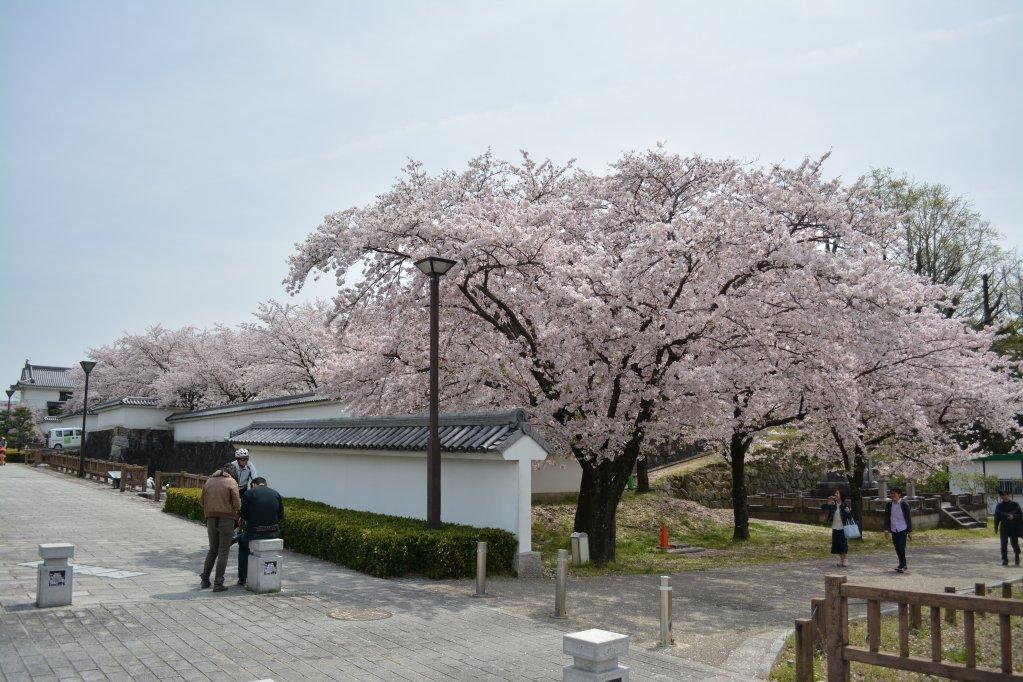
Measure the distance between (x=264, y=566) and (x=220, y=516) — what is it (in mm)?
984

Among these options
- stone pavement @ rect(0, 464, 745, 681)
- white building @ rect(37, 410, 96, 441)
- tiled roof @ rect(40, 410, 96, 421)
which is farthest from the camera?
white building @ rect(37, 410, 96, 441)

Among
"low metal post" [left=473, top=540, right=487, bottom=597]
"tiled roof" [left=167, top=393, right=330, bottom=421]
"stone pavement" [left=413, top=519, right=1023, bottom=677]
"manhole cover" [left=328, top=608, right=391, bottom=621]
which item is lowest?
"stone pavement" [left=413, top=519, right=1023, bottom=677]

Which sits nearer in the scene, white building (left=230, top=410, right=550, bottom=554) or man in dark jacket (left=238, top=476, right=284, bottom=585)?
man in dark jacket (left=238, top=476, right=284, bottom=585)

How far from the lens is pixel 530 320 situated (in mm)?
15648

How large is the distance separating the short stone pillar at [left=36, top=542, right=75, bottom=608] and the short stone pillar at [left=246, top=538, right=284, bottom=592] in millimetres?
2304

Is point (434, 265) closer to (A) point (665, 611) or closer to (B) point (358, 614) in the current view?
(B) point (358, 614)

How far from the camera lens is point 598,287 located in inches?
554

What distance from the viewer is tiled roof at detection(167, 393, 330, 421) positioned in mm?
27969

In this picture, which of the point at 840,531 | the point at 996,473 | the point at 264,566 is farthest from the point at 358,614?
the point at 996,473

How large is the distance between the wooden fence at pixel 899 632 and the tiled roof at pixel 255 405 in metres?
21.7

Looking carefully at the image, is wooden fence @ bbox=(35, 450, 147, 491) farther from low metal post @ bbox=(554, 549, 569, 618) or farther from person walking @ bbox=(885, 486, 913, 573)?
person walking @ bbox=(885, 486, 913, 573)

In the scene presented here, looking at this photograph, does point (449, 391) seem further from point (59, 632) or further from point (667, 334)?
point (59, 632)

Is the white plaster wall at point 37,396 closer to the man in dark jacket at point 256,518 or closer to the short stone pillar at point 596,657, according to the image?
the man in dark jacket at point 256,518

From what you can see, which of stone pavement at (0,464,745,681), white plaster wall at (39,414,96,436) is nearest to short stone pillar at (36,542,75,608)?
stone pavement at (0,464,745,681)
